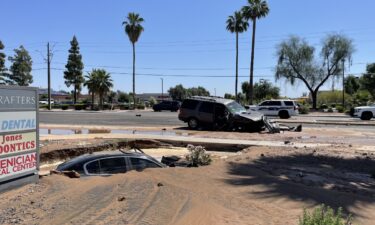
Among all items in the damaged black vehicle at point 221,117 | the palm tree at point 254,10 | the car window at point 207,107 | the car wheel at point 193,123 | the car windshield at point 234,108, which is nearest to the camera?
the damaged black vehicle at point 221,117

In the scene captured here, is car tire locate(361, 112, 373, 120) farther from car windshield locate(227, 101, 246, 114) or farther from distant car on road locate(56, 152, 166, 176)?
distant car on road locate(56, 152, 166, 176)

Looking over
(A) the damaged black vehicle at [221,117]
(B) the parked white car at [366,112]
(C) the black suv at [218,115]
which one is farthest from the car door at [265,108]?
(C) the black suv at [218,115]

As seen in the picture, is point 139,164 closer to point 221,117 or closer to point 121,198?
point 121,198

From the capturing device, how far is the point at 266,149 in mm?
16547

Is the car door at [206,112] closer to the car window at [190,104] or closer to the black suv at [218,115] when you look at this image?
the black suv at [218,115]

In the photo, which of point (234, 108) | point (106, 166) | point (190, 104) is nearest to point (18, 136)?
point (106, 166)

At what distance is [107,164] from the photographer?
10047 mm

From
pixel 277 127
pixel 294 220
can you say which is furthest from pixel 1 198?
pixel 277 127

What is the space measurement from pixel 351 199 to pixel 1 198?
591 cm

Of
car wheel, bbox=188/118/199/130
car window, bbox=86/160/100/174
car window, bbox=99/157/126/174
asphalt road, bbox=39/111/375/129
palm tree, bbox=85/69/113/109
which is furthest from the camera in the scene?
palm tree, bbox=85/69/113/109

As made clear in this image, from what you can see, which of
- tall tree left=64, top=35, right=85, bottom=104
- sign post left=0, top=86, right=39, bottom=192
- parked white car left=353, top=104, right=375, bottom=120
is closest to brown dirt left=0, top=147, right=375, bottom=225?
sign post left=0, top=86, right=39, bottom=192

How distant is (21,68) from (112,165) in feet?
315

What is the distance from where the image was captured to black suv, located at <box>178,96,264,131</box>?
2419 centimetres

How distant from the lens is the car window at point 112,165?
9977 millimetres
